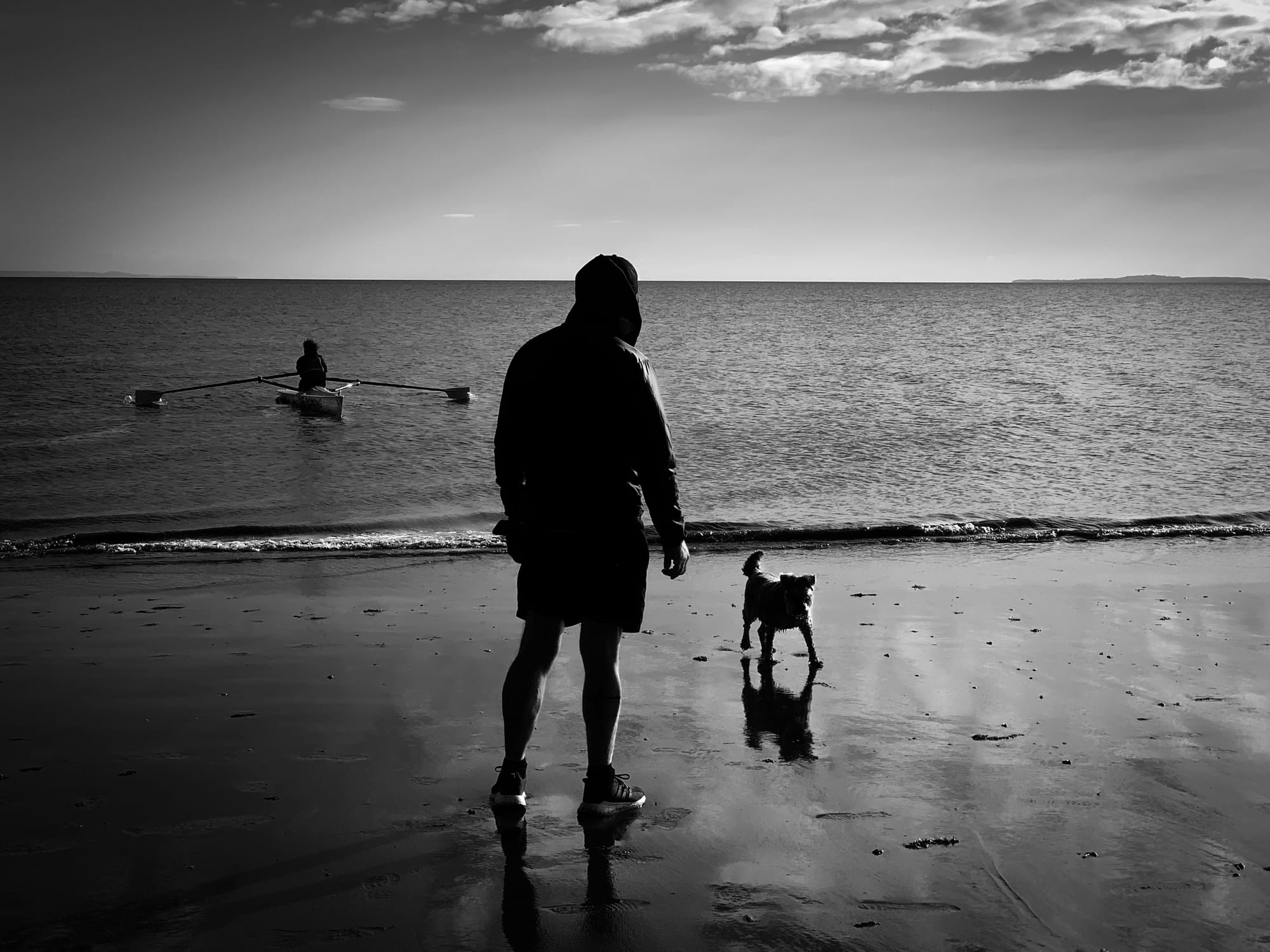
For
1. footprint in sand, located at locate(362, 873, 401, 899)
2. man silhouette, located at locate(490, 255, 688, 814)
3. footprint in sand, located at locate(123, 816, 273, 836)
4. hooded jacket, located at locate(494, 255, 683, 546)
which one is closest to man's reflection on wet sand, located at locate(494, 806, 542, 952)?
man silhouette, located at locate(490, 255, 688, 814)

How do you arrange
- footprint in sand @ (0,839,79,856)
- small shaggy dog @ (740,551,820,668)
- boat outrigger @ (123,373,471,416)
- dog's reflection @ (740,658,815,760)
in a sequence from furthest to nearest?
1. boat outrigger @ (123,373,471,416)
2. small shaggy dog @ (740,551,820,668)
3. dog's reflection @ (740,658,815,760)
4. footprint in sand @ (0,839,79,856)

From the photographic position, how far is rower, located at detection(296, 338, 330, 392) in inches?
1038

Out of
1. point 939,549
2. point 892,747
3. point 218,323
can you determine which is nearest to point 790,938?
point 892,747

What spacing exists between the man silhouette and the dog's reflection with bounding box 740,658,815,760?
1482 millimetres

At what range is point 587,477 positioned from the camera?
4035mm

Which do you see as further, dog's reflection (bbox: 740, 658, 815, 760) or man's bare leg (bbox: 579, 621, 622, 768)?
dog's reflection (bbox: 740, 658, 815, 760)

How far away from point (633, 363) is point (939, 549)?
858 cm

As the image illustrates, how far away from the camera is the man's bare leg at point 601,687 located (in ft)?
13.6

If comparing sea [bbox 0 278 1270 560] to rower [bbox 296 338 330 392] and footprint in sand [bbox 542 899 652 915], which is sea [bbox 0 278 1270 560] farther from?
footprint in sand [bbox 542 899 652 915]

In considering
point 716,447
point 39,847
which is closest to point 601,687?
point 39,847

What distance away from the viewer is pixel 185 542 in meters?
12.0

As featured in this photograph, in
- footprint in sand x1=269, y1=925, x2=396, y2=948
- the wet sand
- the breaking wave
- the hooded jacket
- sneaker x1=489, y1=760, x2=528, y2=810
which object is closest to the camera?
footprint in sand x1=269, y1=925, x2=396, y2=948

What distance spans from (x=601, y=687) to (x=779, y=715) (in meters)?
1.89

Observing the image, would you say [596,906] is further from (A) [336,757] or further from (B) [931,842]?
(A) [336,757]
